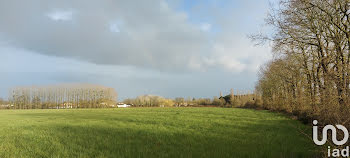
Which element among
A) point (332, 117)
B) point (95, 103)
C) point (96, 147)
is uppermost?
point (332, 117)

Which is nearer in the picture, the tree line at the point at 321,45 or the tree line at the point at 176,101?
the tree line at the point at 321,45

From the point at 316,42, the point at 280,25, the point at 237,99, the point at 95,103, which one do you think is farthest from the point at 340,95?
the point at 95,103

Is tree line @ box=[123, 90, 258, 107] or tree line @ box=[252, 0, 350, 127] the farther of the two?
tree line @ box=[123, 90, 258, 107]

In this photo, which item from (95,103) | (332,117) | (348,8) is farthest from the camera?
(95,103)

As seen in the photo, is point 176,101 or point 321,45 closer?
point 321,45

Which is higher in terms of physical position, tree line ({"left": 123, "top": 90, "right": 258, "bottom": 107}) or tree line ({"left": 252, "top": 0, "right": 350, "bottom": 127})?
tree line ({"left": 252, "top": 0, "right": 350, "bottom": 127})

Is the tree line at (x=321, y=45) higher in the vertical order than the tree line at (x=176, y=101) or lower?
higher

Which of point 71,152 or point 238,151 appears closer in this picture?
point 238,151

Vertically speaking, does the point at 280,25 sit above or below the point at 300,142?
above

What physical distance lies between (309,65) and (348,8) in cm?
661

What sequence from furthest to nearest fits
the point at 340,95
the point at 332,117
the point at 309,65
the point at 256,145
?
1. the point at 309,65
2. the point at 256,145
3. the point at 340,95
4. the point at 332,117

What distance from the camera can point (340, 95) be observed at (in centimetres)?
690

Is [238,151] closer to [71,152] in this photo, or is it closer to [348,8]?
[71,152]

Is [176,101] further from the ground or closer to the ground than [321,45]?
closer to the ground
